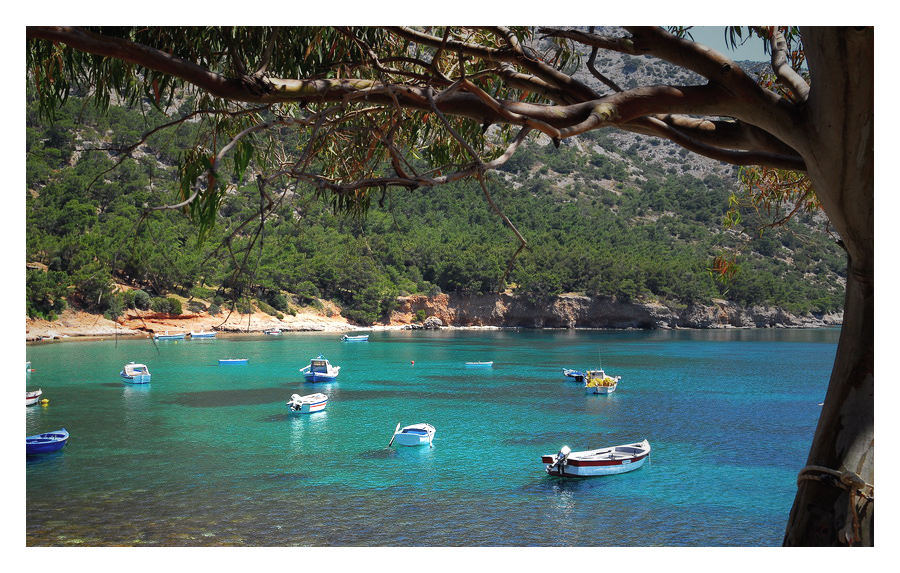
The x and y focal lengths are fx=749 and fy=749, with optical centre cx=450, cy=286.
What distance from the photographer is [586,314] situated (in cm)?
4112

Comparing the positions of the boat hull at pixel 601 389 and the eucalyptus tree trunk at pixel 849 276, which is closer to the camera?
the eucalyptus tree trunk at pixel 849 276

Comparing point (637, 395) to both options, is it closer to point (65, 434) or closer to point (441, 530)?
point (441, 530)

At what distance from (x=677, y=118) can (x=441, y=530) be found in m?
6.81

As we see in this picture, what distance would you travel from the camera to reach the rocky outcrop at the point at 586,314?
130 feet

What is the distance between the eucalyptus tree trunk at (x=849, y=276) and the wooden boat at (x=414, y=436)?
35.6 feet

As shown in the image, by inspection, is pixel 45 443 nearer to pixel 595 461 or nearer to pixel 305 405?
pixel 305 405

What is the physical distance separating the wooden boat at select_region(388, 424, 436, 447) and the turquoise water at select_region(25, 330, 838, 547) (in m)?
0.17

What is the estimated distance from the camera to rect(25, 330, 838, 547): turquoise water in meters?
8.41

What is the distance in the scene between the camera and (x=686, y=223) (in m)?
44.1

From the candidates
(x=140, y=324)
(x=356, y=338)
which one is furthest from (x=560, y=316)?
(x=140, y=324)

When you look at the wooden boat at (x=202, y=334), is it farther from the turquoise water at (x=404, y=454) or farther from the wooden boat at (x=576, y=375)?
the wooden boat at (x=576, y=375)

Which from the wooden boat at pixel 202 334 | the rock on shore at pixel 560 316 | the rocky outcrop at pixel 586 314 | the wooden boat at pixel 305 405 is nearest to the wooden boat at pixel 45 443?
the wooden boat at pixel 305 405

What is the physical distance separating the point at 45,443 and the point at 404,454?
5.53 m
